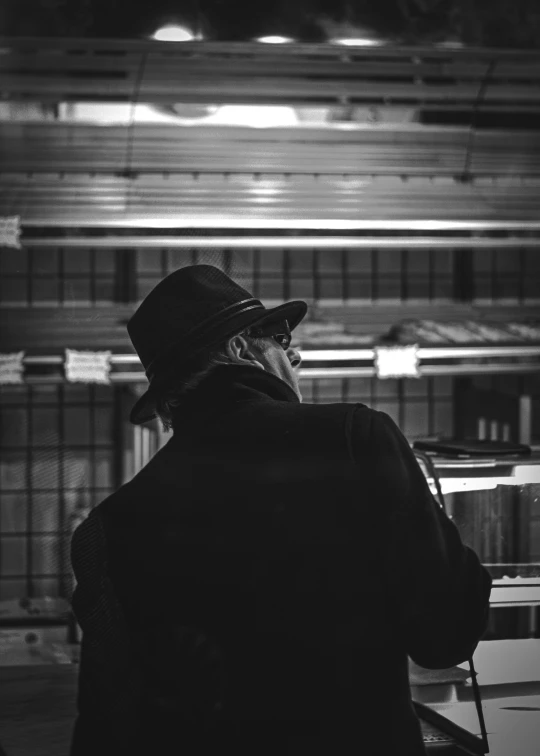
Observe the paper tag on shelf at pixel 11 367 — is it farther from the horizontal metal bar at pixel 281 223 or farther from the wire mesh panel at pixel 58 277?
the wire mesh panel at pixel 58 277

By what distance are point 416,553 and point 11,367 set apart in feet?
7.03

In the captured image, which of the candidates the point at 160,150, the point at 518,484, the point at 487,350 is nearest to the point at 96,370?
the point at 160,150

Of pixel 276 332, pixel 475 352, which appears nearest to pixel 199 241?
pixel 475 352

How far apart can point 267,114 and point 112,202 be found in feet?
2.05

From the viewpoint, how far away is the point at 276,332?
1633 mm

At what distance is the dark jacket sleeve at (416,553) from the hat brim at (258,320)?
0.24 metres

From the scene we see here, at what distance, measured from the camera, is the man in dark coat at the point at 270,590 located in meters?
1.39

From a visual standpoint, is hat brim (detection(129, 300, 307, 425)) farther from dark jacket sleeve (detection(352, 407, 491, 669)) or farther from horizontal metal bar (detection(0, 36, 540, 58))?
horizontal metal bar (detection(0, 36, 540, 58))

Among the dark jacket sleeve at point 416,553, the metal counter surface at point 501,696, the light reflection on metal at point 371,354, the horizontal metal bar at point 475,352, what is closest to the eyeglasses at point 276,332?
the dark jacket sleeve at point 416,553

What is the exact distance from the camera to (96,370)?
3221 mm

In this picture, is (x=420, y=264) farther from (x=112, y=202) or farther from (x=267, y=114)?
(x=112, y=202)

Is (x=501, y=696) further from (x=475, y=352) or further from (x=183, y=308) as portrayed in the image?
(x=475, y=352)

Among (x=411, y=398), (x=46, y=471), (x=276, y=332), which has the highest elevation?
(x=276, y=332)

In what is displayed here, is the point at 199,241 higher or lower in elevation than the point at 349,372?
higher
